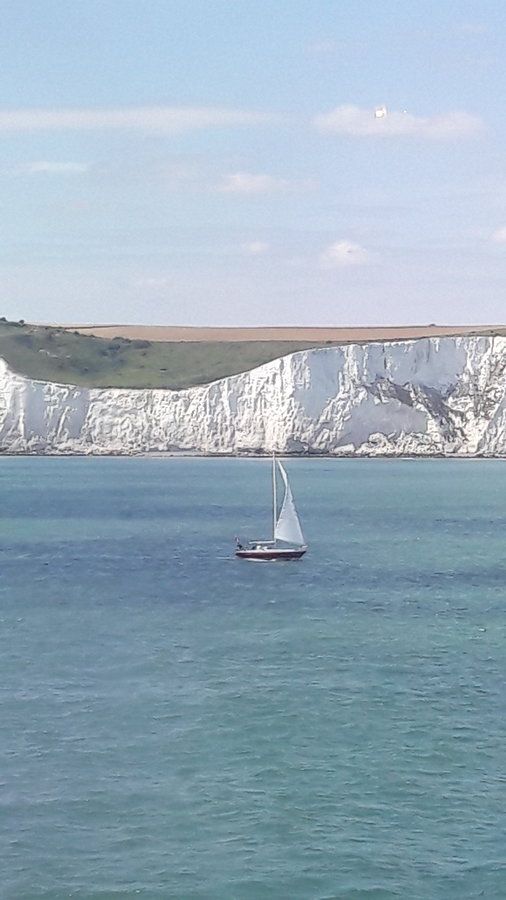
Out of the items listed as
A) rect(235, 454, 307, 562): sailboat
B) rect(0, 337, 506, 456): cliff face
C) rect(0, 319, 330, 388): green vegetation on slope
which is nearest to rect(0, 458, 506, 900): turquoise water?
rect(235, 454, 307, 562): sailboat

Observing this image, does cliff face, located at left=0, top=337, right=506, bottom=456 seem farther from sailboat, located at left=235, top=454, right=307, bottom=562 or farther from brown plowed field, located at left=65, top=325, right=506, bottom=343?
sailboat, located at left=235, top=454, right=307, bottom=562

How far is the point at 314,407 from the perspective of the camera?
127 metres

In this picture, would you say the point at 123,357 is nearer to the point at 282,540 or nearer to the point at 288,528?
the point at 282,540

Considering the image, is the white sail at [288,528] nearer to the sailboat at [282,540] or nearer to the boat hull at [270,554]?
the sailboat at [282,540]

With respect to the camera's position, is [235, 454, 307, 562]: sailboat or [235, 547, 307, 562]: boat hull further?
[235, 454, 307, 562]: sailboat

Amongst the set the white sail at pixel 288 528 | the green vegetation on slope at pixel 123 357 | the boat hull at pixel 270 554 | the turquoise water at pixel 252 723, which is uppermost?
the green vegetation on slope at pixel 123 357

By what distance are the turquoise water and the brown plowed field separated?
8280 centimetres

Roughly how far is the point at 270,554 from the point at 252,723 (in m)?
29.6

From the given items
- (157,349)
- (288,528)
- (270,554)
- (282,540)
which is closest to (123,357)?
(157,349)

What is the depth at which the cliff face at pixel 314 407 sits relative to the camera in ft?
409

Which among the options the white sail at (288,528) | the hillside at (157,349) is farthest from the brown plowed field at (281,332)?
the white sail at (288,528)

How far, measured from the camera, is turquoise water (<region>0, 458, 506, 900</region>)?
2036 centimetres

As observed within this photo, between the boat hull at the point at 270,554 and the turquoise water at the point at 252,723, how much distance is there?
779 mm

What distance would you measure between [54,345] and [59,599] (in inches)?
4361
